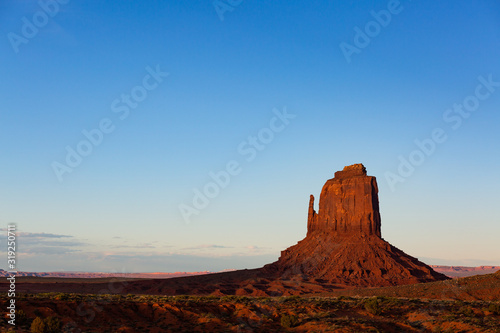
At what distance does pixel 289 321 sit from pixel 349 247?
69.1 metres

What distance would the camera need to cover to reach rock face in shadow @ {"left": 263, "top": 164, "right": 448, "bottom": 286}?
82312mm

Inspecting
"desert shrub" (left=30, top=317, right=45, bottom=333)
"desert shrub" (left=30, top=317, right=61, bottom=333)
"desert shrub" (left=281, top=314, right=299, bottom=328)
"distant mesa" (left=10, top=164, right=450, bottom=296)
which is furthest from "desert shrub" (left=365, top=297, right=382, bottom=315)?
"distant mesa" (left=10, top=164, right=450, bottom=296)

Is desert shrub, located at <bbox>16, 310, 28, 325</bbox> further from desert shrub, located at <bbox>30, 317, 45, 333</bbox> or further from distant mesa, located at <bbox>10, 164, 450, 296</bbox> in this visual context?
distant mesa, located at <bbox>10, 164, 450, 296</bbox>

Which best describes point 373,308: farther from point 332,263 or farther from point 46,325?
point 332,263

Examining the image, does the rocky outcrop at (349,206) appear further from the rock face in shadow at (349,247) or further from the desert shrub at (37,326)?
A: the desert shrub at (37,326)

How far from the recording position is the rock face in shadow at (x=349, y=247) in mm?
82312

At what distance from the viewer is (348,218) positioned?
100438 mm

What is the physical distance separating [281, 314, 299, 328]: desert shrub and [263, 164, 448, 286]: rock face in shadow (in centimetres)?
5580

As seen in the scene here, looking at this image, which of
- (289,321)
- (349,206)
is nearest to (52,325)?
(289,321)

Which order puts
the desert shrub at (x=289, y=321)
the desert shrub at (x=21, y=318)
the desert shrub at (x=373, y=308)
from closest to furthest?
1. the desert shrub at (x=21, y=318)
2. the desert shrub at (x=289, y=321)
3. the desert shrub at (x=373, y=308)

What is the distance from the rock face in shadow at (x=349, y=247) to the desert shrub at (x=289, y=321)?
55.8 m

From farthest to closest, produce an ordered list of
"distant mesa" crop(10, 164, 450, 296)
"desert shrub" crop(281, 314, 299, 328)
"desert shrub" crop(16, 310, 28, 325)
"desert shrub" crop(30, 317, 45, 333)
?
"distant mesa" crop(10, 164, 450, 296) → "desert shrub" crop(281, 314, 299, 328) → "desert shrub" crop(16, 310, 28, 325) → "desert shrub" crop(30, 317, 45, 333)

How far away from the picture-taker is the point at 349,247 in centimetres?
9219

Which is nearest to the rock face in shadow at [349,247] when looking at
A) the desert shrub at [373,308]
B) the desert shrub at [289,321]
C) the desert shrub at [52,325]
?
the desert shrub at [373,308]
